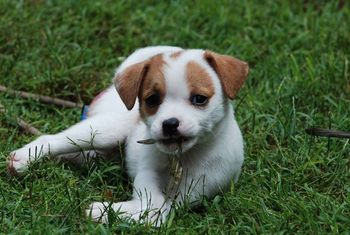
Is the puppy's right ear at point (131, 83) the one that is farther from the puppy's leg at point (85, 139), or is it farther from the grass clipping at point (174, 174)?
Result: the puppy's leg at point (85, 139)

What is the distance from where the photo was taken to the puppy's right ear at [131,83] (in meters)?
5.74

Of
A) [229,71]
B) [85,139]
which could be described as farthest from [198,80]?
[85,139]

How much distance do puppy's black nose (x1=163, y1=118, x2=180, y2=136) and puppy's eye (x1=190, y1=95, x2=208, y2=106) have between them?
0.68 feet

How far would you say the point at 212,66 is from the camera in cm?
578

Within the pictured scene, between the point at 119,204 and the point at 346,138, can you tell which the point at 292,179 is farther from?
the point at 119,204

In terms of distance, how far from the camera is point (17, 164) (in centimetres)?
617

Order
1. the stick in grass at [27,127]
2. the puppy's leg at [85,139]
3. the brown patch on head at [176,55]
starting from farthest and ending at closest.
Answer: the stick in grass at [27,127]
the puppy's leg at [85,139]
the brown patch on head at [176,55]

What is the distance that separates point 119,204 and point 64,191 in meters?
0.38

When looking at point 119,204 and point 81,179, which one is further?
point 81,179

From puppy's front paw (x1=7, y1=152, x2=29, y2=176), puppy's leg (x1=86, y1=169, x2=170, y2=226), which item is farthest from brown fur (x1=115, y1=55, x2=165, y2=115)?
puppy's front paw (x1=7, y1=152, x2=29, y2=176)

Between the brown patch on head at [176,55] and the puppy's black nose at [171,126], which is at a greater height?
the brown patch on head at [176,55]

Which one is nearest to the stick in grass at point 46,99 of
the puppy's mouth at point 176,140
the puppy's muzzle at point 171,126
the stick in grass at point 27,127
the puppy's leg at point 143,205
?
the stick in grass at point 27,127

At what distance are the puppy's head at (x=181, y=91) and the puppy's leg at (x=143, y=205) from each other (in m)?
0.31

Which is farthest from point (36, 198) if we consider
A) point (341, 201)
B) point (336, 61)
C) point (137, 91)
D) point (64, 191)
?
point (336, 61)
